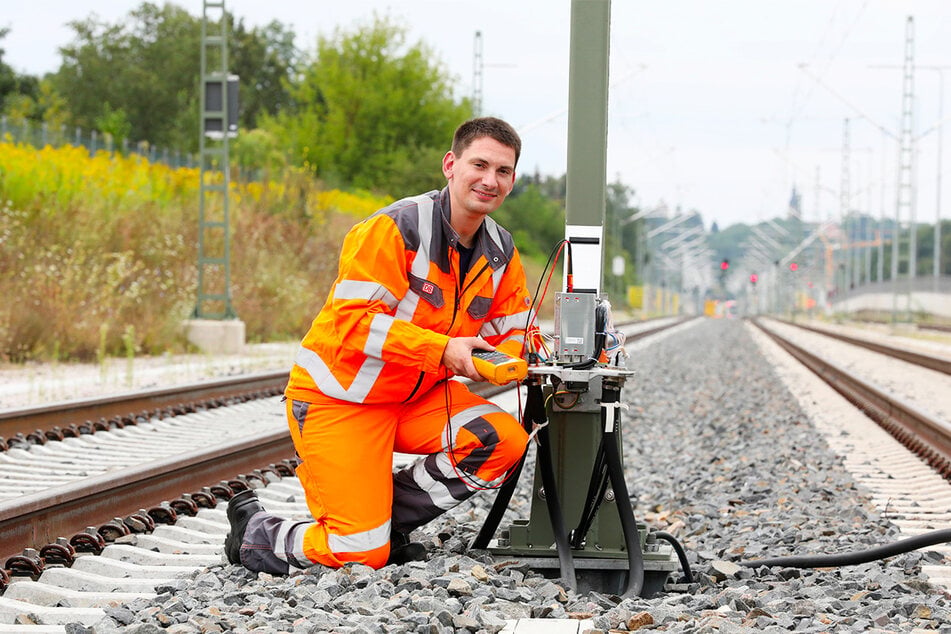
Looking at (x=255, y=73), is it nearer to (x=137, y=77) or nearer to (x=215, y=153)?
(x=137, y=77)

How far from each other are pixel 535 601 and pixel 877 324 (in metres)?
51.3

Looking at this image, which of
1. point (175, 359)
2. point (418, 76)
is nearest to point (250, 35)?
point (418, 76)

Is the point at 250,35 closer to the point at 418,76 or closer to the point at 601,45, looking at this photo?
the point at 418,76

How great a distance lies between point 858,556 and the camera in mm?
4379

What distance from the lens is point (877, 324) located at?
5197 centimetres

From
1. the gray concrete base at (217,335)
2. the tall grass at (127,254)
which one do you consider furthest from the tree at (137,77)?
the gray concrete base at (217,335)

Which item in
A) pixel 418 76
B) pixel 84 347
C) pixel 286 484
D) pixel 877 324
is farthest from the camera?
pixel 877 324

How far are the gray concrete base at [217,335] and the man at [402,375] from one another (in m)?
12.2

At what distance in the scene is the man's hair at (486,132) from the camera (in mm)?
4266

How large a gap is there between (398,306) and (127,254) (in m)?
12.0

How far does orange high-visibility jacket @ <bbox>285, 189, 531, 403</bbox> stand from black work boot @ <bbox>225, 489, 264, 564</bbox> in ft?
1.78

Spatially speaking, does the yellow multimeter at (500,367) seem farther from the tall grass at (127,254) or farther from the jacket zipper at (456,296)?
the tall grass at (127,254)

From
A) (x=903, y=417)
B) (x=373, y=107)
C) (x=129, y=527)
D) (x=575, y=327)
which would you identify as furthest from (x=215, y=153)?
(x=373, y=107)

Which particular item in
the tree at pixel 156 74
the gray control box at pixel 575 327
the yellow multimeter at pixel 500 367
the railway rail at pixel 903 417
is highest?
the tree at pixel 156 74
